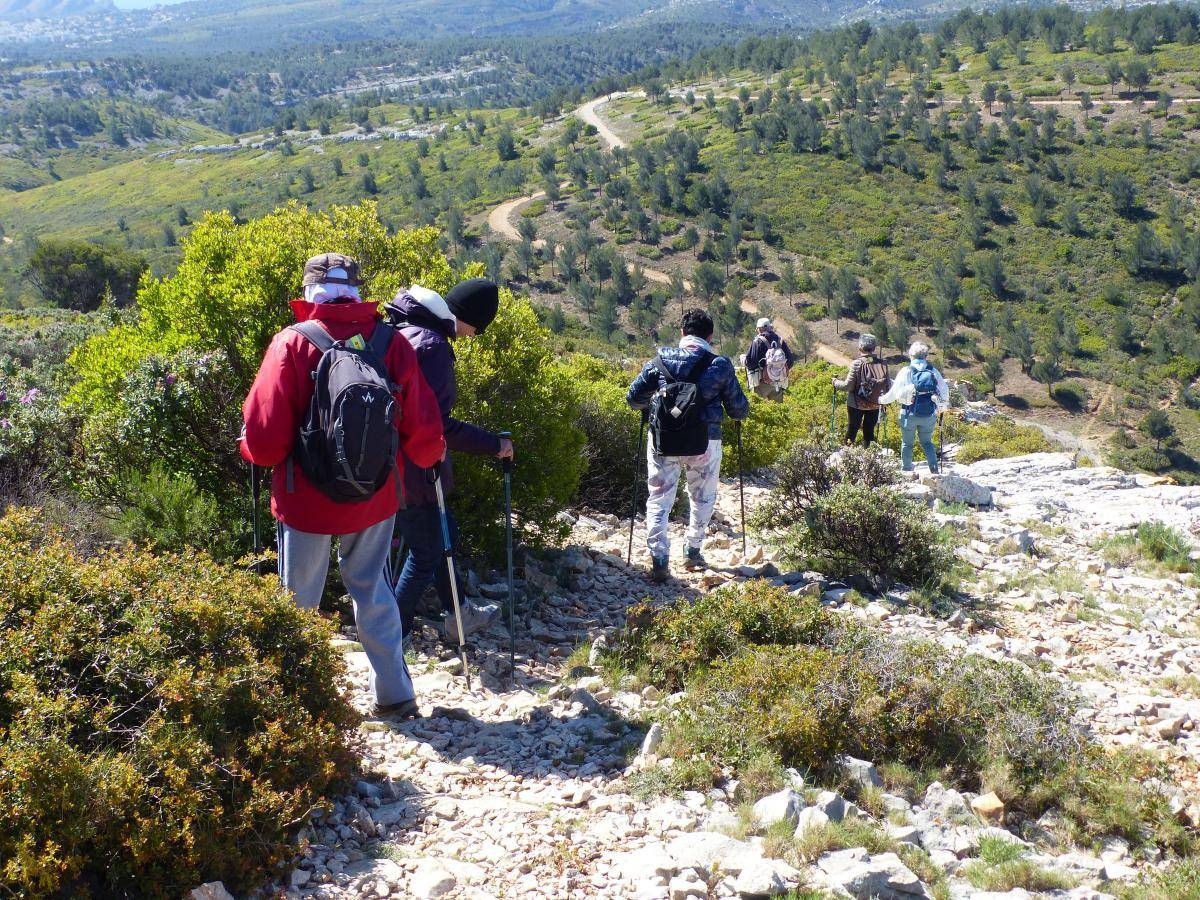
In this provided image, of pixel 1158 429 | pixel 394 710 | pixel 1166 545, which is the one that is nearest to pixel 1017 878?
pixel 394 710

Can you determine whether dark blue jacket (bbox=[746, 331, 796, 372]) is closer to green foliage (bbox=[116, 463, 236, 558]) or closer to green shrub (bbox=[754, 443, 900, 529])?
green shrub (bbox=[754, 443, 900, 529])

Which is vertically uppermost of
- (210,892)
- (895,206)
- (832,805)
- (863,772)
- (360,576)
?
(360,576)

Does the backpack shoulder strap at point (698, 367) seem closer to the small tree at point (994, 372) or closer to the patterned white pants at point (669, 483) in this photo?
the patterned white pants at point (669, 483)

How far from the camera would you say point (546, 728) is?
15.1 feet

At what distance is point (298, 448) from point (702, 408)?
3426 mm

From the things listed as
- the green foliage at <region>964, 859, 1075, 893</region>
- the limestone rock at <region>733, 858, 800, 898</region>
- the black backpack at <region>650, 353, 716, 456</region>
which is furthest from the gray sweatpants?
the black backpack at <region>650, 353, 716, 456</region>

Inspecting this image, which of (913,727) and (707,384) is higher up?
(707,384)

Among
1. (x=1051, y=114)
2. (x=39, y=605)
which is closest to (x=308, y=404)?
(x=39, y=605)

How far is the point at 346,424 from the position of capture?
3643mm

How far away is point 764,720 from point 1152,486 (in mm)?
10195

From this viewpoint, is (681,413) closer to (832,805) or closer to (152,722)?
(832,805)

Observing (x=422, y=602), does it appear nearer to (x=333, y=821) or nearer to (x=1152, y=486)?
(x=333, y=821)

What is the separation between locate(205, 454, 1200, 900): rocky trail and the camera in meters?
3.27

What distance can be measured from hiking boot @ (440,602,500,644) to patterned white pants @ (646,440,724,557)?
1.64 m
